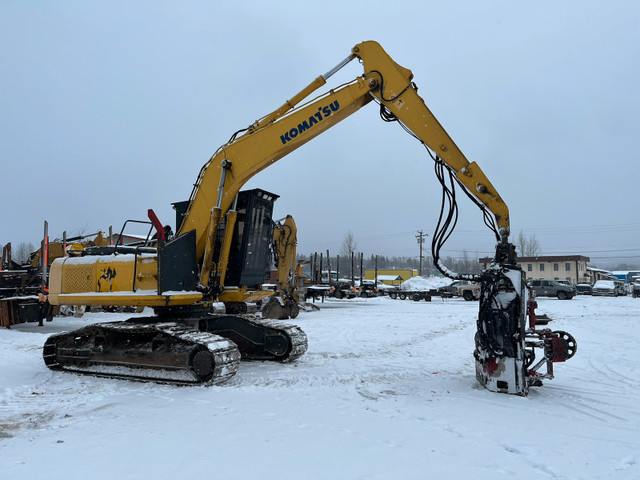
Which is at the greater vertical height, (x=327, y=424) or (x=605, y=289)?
(x=605, y=289)

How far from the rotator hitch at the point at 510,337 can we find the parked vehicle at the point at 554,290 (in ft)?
95.2

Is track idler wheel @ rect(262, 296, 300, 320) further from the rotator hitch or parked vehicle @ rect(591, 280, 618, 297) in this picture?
parked vehicle @ rect(591, 280, 618, 297)

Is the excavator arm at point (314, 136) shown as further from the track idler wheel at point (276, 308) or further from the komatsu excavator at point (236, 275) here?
the track idler wheel at point (276, 308)

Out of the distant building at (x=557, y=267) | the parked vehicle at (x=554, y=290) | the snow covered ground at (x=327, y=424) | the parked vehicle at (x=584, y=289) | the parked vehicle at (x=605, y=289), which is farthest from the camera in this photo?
the distant building at (x=557, y=267)

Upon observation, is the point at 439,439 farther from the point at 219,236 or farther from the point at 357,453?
the point at 219,236

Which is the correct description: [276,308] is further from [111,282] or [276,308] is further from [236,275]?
[111,282]

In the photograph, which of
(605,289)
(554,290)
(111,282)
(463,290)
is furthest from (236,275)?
(605,289)

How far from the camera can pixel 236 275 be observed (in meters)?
7.70

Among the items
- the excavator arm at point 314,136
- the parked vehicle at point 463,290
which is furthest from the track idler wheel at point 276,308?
the parked vehicle at point 463,290

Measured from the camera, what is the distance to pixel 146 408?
17.5 feet

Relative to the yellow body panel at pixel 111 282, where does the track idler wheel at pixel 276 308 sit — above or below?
below

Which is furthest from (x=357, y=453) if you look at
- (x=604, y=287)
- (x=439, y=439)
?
(x=604, y=287)

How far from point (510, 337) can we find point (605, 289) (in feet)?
126

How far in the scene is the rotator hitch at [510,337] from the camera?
18.4 ft
